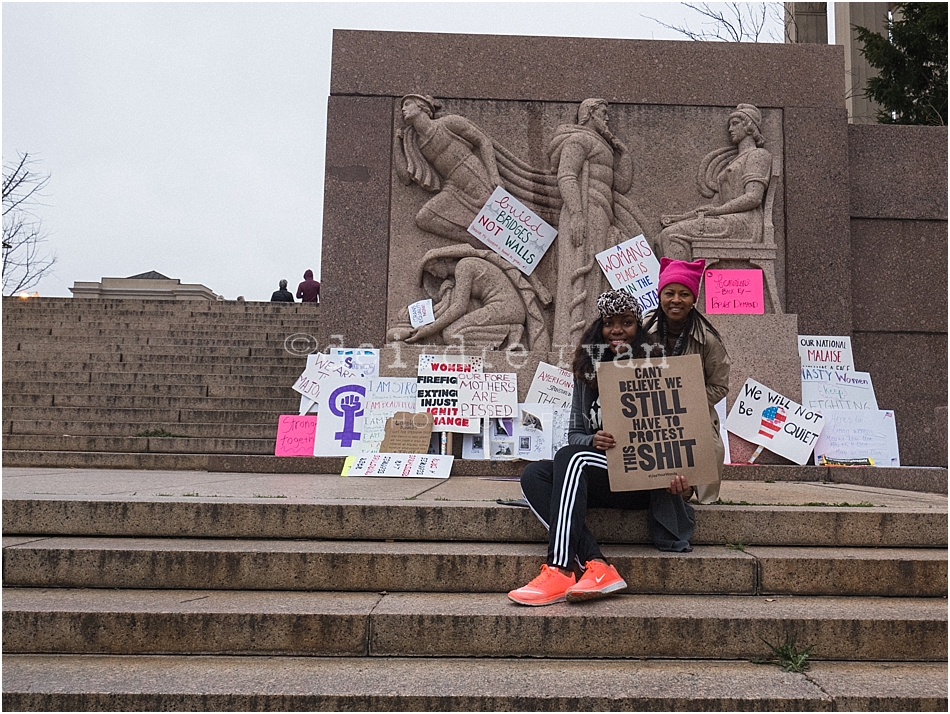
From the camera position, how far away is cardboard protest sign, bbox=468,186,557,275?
7.24 metres

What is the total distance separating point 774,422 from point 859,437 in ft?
2.78

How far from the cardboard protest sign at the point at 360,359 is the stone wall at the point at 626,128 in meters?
0.33

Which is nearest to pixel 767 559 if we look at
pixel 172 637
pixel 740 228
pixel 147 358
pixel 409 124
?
pixel 172 637

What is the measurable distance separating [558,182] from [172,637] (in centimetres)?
559

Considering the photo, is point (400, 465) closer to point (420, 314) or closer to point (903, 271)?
point (420, 314)

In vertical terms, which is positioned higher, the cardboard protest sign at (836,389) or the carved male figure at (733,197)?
the carved male figure at (733,197)

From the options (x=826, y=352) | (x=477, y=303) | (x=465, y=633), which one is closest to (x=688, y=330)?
(x=465, y=633)

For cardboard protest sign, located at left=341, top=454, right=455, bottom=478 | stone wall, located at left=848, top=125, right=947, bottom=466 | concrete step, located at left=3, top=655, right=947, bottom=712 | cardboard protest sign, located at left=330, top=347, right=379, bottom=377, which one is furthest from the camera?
stone wall, located at left=848, top=125, right=947, bottom=466

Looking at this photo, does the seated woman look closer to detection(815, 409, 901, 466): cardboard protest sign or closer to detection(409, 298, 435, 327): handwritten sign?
detection(409, 298, 435, 327): handwritten sign

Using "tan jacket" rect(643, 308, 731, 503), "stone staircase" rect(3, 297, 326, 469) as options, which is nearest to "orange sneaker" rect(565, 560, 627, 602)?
"tan jacket" rect(643, 308, 731, 503)

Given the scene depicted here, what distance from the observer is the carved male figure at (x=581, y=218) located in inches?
281

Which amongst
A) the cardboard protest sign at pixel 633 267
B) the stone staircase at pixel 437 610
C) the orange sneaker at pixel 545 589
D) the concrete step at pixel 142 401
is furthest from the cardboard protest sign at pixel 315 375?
the orange sneaker at pixel 545 589

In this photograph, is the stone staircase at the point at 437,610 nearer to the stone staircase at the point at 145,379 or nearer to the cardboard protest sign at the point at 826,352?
the stone staircase at the point at 145,379

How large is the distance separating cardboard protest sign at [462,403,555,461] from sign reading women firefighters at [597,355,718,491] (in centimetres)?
313
